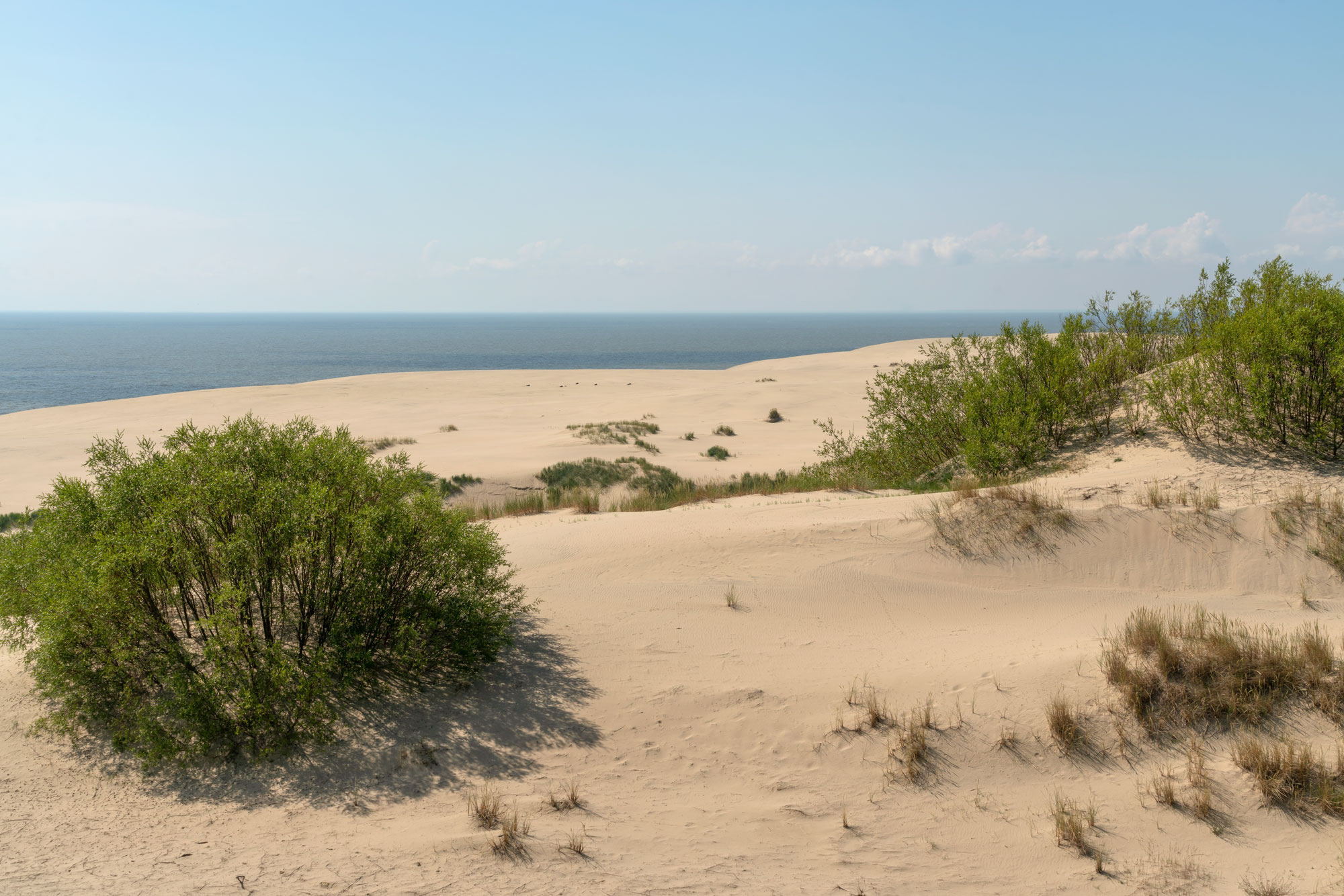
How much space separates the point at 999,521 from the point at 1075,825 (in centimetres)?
549

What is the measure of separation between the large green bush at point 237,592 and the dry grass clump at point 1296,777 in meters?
6.33

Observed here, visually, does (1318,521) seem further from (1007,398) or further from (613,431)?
(613,431)

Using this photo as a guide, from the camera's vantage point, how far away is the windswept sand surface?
5238mm

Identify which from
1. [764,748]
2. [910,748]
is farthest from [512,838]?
[910,748]

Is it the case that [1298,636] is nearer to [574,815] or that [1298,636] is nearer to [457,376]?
[574,815]

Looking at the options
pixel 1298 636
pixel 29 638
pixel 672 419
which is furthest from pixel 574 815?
pixel 672 419

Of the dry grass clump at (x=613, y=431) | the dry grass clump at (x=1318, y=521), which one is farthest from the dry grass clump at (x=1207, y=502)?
the dry grass clump at (x=613, y=431)

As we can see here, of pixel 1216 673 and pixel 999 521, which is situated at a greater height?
pixel 999 521

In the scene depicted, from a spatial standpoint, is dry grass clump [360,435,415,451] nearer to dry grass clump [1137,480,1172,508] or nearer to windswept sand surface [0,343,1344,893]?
windswept sand surface [0,343,1344,893]

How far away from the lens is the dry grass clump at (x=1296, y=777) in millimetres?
5660

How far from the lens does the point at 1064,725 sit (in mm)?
6602

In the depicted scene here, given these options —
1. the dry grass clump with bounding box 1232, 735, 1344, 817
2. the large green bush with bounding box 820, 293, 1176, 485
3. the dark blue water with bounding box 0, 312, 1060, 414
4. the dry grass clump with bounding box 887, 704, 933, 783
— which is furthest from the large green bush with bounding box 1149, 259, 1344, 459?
the dark blue water with bounding box 0, 312, 1060, 414

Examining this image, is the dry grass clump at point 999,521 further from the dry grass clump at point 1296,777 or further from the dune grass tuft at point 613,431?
the dune grass tuft at point 613,431

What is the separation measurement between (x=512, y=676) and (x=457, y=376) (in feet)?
198
